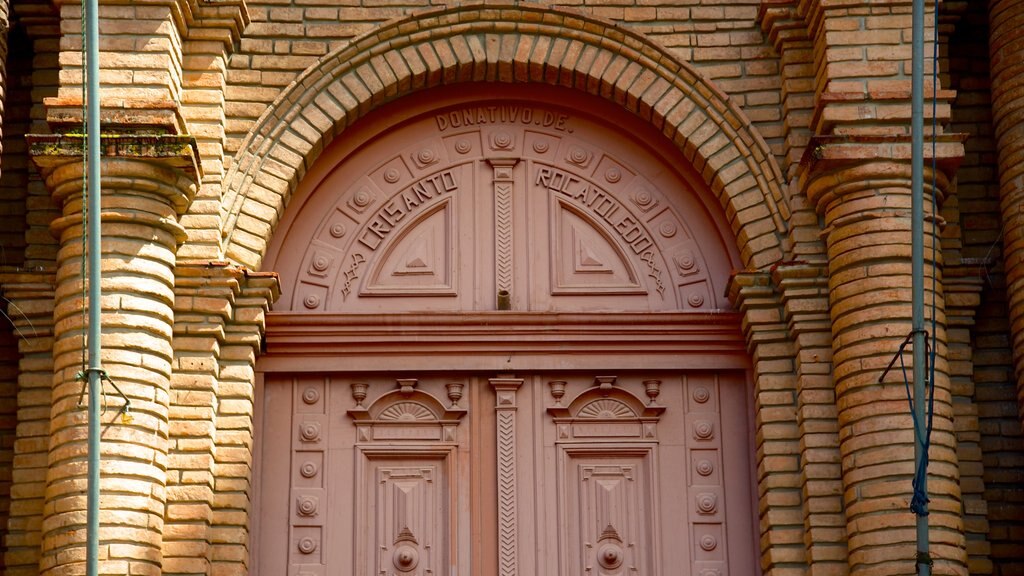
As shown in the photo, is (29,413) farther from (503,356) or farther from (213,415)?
(503,356)

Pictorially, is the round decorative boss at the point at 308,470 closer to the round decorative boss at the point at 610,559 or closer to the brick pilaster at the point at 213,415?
the brick pilaster at the point at 213,415

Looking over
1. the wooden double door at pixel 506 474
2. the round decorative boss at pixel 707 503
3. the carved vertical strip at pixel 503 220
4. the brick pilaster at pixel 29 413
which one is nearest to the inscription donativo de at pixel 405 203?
Result: the carved vertical strip at pixel 503 220

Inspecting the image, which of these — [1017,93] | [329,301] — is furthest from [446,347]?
[1017,93]

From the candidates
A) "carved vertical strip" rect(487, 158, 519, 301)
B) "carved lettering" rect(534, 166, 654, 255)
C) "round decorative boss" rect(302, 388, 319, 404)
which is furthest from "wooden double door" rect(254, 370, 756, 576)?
"carved lettering" rect(534, 166, 654, 255)

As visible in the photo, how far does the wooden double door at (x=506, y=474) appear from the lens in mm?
11164

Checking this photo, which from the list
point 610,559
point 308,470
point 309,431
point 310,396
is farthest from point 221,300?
point 610,559

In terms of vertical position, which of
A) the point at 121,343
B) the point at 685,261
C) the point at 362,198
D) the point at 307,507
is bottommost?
the point at 307,507

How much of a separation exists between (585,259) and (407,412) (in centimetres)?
167

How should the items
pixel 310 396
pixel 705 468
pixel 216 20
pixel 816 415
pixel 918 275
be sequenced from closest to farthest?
pixel 918 275 → pixel 816 415 → pixel 705 468 → pixel 310 396 → pixel 216 20

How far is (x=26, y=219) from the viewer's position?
11.7 metres

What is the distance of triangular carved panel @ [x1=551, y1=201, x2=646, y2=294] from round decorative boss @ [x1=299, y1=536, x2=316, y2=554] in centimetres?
241

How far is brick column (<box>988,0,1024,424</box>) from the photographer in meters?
11.3

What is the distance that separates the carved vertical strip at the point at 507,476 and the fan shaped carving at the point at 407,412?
0.49 m

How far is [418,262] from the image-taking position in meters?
11.8
